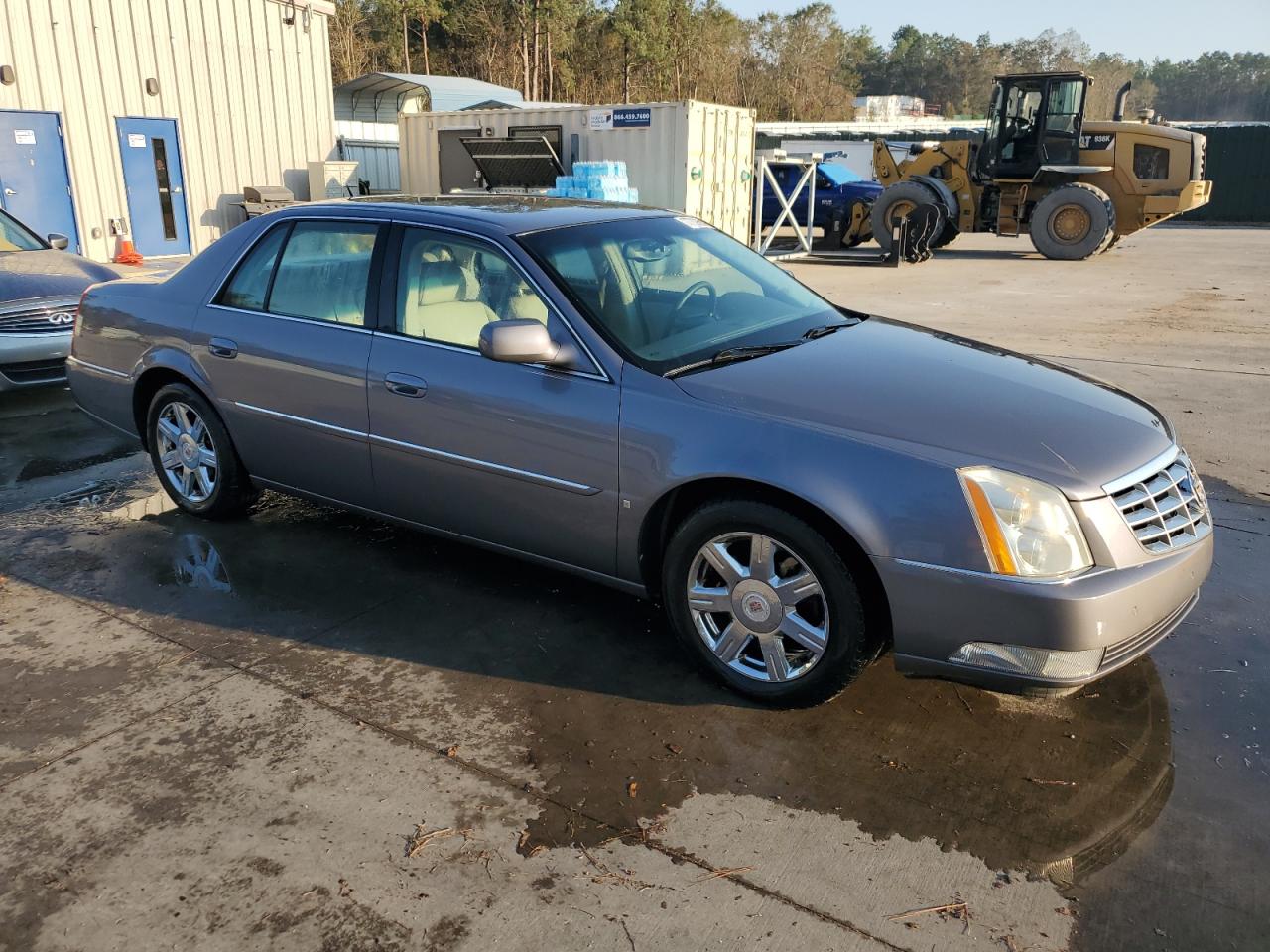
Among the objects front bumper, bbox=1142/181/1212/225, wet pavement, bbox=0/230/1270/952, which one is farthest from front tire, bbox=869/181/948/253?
wet pavement, bbox=0/230/1270/952

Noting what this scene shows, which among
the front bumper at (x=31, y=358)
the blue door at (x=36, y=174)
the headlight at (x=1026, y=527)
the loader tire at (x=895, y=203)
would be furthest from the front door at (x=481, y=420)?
the loader tire at (x=895, y=203)

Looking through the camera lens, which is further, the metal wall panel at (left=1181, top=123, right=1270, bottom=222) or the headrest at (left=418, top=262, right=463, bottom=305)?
the metal wall panel at (left=1181, top=123, right=1270, bottom=222)

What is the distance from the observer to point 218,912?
8.12 ft

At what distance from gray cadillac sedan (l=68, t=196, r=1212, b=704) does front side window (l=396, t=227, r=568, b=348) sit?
11 mm

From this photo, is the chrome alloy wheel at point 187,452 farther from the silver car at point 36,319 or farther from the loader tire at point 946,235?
the loader tire at point 946,235

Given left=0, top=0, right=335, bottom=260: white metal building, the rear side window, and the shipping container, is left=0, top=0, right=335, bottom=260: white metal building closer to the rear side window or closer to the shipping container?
the shipping container

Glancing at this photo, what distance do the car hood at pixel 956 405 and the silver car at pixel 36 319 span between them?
6.05m

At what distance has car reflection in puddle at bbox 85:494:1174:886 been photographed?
2846 mm

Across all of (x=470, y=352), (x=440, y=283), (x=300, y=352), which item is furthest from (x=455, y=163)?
(x=470, y=352)

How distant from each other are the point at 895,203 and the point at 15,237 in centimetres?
1522

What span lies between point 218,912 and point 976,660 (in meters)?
2.16

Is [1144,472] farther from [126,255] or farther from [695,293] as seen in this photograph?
[126,255]

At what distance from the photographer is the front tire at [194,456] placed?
4824mm

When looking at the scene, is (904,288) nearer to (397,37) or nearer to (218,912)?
(218,912)
